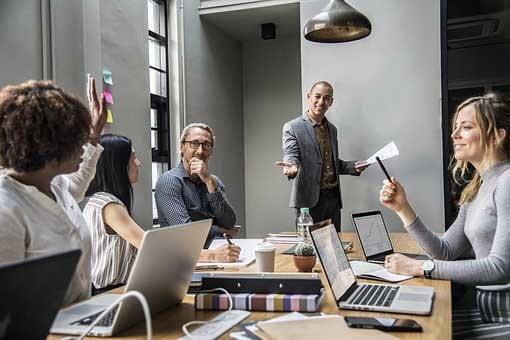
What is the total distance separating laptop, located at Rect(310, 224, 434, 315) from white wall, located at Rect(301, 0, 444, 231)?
266cm

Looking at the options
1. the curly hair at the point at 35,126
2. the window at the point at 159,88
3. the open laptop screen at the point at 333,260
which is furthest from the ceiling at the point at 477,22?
the curly hair at the point at 35,126

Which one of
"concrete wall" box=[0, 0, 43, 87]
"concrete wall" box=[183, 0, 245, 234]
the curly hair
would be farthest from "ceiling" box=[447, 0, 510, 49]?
the curly hair

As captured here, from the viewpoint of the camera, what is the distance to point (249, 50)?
19.0ft

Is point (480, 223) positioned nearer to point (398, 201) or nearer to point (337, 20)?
point (398, 201)

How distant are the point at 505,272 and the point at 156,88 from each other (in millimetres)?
3415

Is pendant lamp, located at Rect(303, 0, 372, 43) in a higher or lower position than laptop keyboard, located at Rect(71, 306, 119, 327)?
higher

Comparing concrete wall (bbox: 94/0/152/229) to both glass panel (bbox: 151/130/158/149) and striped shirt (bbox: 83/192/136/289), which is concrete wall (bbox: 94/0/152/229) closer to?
glass panel (bbox: 151/130/158/149)

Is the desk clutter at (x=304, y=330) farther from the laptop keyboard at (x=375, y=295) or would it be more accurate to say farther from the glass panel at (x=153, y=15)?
the glass panel at (x=153, y=15)

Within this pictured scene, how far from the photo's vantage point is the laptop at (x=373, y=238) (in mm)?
1800

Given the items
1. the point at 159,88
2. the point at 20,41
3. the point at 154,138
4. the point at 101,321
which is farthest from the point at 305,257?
the point at 159,88

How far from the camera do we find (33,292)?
635 mm

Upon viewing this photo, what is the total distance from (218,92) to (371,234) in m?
3.53

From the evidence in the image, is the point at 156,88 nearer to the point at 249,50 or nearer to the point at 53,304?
the point at 249,50

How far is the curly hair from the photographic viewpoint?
113 cm
